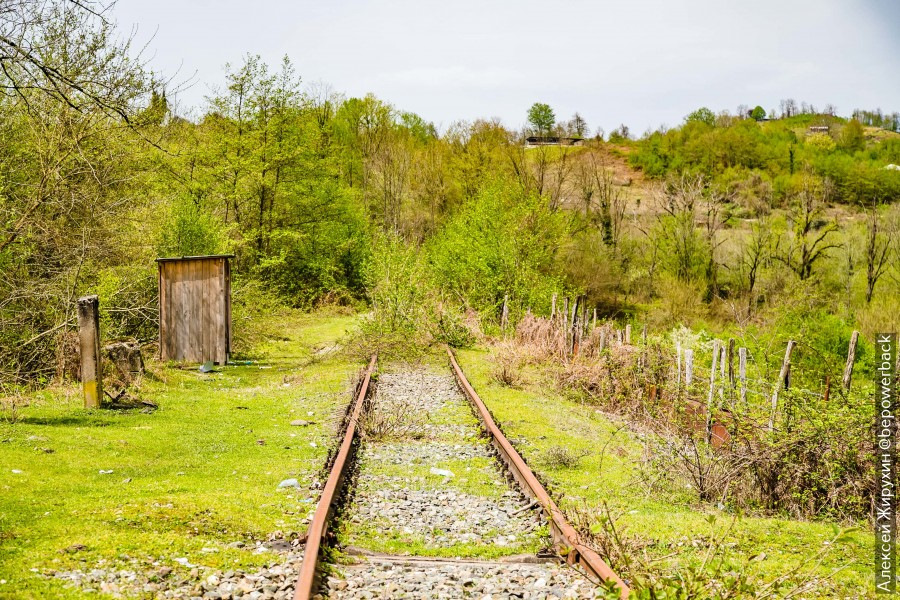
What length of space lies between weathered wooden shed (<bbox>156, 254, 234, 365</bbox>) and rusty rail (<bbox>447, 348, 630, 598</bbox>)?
7843 millimetres

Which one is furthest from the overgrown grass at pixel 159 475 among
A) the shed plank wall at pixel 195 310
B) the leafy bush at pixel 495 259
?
the leafy bush at pixel 495 259

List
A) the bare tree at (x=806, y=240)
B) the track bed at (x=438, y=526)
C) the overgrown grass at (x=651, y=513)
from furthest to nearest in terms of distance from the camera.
→ the bare tree at (x=806, y=240)
the overgrown grass at (x=651, y=513)
the track bed at (x=438, y=526)

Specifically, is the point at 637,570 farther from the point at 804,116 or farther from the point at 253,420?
the point at 804,116

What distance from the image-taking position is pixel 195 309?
49.2ft

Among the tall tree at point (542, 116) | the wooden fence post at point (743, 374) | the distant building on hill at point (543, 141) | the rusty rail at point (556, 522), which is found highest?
the tall tree at point (542, 116)

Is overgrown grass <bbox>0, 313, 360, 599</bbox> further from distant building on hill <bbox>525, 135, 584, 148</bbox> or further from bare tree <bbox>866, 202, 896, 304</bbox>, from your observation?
distant building on hill <bbox>525, 135, 584, 148</bbox>

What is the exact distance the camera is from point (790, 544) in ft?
18.7

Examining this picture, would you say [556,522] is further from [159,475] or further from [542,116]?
[542,116]

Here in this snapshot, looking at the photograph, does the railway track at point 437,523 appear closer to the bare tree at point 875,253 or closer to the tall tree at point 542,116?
the bare tree at point 875,253

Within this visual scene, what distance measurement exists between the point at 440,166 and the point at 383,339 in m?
31.0

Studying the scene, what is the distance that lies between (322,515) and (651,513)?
9.98ft

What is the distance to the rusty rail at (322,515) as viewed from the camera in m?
4.36

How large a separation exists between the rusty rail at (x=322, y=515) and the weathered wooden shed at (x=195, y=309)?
657cm

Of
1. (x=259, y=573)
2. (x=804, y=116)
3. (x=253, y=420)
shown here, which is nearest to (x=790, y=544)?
(x=259, y=573)
